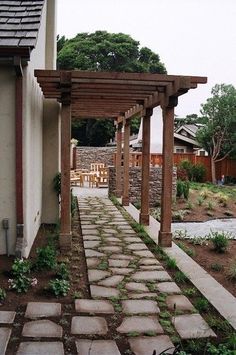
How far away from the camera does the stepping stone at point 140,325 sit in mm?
3684

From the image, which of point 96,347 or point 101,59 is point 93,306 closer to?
point 96,347

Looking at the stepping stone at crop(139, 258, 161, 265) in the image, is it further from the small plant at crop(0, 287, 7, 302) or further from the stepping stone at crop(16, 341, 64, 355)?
the stepping stone at crop(16, 341, 64, 355)

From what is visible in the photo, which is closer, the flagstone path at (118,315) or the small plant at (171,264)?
the flagstone path at (118,315)

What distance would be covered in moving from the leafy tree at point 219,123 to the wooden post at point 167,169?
639 inches

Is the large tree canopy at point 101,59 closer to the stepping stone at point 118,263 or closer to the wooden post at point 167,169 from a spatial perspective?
the wooden post at point 167,169

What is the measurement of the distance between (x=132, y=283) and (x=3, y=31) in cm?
377

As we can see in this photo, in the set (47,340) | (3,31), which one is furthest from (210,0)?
(47,340)

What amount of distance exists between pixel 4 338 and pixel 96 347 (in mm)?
796

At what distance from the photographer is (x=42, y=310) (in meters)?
4.07

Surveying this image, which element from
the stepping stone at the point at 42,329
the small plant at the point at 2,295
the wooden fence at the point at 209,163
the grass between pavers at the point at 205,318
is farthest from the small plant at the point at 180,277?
the wooden fence at the point at 209,163

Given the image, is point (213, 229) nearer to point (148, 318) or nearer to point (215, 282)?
point (215, 282)

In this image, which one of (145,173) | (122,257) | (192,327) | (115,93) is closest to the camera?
(192,327)

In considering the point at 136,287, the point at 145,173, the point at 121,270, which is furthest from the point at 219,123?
the point at 136,287

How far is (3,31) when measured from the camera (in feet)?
18.0
